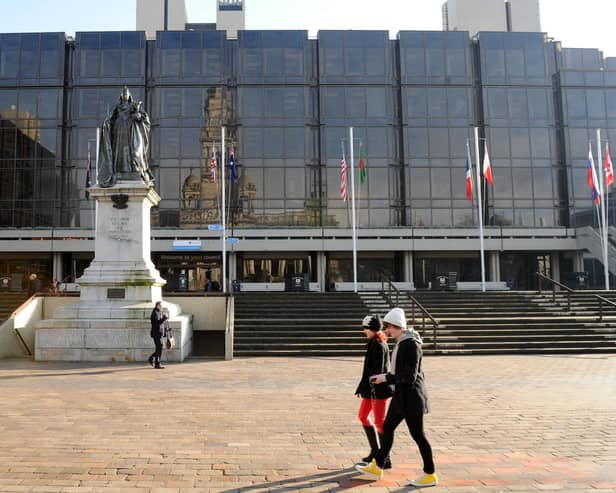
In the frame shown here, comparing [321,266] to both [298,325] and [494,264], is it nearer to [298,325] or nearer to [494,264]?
[494,264]

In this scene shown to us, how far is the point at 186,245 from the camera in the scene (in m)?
37.6

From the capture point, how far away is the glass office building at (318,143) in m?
38.9

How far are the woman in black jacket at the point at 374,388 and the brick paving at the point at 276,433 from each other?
449mm

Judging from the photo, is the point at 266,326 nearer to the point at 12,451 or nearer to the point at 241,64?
the point at 12,451

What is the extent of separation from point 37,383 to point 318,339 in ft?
28.7

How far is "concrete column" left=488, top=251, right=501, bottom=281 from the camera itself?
1547 inches

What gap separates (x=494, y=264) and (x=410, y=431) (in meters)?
37.1

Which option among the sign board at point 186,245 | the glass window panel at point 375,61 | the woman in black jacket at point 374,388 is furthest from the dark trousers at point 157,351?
the glass window panel at point 375,61

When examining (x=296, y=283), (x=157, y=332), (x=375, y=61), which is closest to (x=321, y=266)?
(x=296, y=283)

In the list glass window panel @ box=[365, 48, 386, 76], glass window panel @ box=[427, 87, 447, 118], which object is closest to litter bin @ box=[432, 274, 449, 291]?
glass window panel @ box=[427, 87, 447, 118]

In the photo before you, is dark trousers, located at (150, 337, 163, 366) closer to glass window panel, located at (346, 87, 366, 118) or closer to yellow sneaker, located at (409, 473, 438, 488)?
yellow sneaker, located at (409, 473, 438, 488)

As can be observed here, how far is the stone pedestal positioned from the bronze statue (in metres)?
0.45

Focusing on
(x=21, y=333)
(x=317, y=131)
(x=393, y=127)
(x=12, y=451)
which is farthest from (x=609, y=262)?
(x=12, y=451)

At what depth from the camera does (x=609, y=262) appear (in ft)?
117
